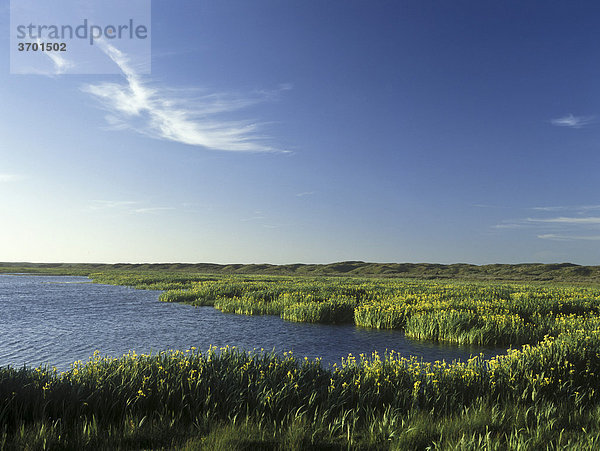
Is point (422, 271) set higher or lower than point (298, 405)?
lower

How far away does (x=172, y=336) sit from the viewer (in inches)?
700

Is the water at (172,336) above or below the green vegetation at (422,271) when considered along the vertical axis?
above

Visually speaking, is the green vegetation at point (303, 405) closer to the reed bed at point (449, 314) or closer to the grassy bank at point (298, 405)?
the grassy bank at point (298, 405)

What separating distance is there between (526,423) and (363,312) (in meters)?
15.1

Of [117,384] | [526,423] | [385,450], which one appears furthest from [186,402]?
[526,423]

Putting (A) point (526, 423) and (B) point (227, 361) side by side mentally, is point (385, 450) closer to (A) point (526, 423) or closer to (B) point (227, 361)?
(A) point (526, 423)

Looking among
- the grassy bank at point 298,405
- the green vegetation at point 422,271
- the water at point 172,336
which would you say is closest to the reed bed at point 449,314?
the water at point 172,336

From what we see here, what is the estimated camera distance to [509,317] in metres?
17.8

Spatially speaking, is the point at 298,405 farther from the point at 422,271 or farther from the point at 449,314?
the point at 422,271

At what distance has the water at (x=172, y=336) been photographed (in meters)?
14.5


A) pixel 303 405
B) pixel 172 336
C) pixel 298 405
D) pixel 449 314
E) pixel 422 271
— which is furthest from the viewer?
pixel 422 271

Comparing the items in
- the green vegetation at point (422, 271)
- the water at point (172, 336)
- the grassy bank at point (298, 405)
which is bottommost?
the green vegetation at point (422, 271)

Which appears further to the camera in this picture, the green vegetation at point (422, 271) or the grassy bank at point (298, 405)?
the green vegetation at point (422, 271)

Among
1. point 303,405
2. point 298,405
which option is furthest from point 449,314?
point 303,405
